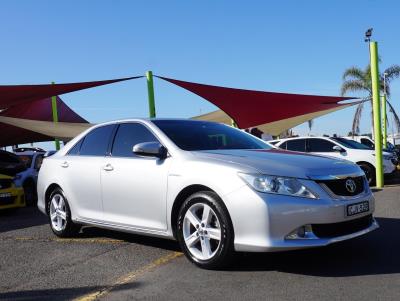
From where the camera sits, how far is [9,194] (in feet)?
35.1

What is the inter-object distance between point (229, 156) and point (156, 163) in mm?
871

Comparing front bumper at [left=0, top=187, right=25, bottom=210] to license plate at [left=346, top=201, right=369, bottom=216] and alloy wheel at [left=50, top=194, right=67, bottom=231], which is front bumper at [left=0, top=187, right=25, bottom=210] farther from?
license plate at [left=346, top=201, right=369, bottom=216]

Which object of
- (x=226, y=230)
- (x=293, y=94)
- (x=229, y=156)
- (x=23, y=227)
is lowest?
(x=23, y=227)

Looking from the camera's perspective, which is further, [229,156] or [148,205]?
[148,205]

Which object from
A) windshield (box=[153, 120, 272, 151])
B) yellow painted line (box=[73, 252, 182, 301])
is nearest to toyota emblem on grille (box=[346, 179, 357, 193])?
windshield (box=[153, 120, 272, 151])

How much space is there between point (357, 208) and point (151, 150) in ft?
7.10

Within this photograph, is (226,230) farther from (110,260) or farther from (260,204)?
(110,260)

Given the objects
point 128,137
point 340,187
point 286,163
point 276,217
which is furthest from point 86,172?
point 340,187

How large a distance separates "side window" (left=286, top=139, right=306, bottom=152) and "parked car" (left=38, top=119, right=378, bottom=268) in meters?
9.47

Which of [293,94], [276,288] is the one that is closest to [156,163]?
[276,288]

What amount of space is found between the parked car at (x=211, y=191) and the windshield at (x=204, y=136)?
14mm

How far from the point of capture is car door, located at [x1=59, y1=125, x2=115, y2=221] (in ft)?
20.7

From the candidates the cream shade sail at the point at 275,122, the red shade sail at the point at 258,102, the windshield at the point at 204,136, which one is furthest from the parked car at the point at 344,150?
the windshield at the point at 204,136

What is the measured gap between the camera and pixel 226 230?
15.4 feet
